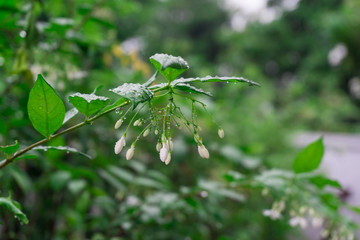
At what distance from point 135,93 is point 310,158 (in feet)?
1.65

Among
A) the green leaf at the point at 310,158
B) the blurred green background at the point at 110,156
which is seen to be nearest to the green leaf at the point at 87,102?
the blurred green background at the point at 110,156

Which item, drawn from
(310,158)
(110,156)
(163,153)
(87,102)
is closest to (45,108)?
(87,102)

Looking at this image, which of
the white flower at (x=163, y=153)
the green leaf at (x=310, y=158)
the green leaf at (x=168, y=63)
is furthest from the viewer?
the green leaf at (x=310, y=158)

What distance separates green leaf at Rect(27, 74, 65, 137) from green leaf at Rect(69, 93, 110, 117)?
0.10ft

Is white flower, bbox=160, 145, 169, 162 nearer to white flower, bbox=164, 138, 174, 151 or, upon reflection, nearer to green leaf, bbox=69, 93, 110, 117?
white flower, bbox=164, 138, 174, 151

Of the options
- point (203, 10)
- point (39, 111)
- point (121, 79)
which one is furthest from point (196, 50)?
point (39, 111)

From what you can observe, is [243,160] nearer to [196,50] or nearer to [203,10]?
[196,50]

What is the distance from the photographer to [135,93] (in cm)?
32

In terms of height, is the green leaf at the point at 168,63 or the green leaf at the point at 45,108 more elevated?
the green leaf at the point at 168,63

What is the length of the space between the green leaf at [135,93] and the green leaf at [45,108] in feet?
0.30

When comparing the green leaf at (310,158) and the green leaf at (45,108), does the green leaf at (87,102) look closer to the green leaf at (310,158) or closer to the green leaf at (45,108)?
the green leaf at (45,108)

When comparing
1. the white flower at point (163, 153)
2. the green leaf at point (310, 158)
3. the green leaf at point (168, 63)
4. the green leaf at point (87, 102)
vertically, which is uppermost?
the green leaf at point (310, 158)

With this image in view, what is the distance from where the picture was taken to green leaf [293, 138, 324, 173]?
657 millimetres

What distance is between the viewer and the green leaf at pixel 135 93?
310 mm
